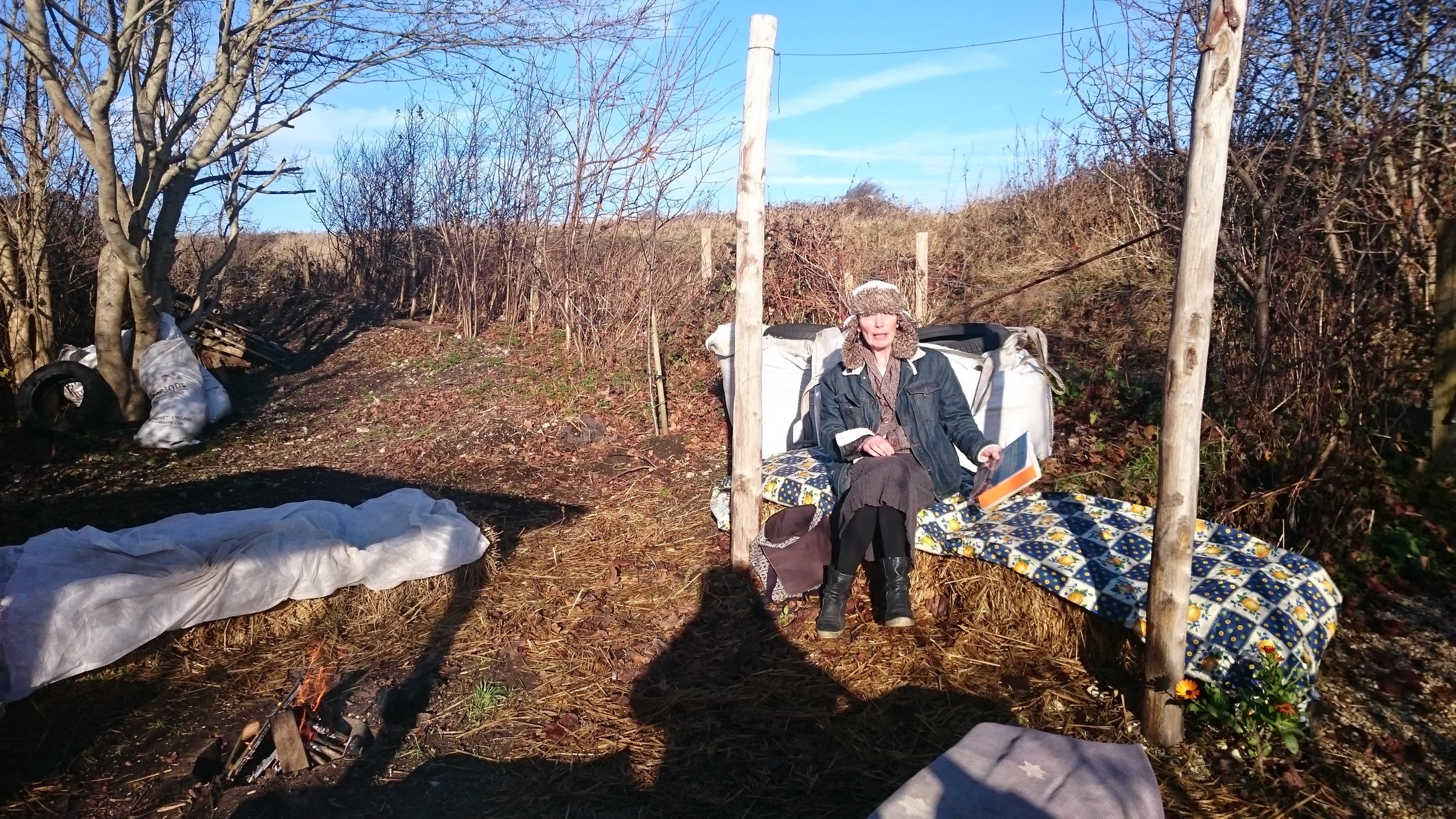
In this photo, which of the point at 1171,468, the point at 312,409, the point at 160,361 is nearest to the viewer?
the point at 1171,468

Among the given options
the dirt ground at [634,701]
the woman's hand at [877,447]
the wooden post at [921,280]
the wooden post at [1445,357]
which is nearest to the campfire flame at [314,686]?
the dirt ground at [634,701]

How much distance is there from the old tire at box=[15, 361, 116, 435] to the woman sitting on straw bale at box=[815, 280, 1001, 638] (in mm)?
6935

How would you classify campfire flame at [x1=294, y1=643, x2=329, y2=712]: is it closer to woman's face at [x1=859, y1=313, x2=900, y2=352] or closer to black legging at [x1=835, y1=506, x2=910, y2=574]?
black legging at [x1=835, y1=506, x2=910, y2=574]

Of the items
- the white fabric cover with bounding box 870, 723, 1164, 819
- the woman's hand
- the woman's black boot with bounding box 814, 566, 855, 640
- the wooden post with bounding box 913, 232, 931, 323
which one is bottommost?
the woman's black boot with bounding box 814, 566, 855, 640

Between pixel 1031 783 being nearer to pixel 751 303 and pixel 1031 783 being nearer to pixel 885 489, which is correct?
pixel 885 489

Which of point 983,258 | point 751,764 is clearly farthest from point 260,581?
point 983,258

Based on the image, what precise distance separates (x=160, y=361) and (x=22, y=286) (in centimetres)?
158

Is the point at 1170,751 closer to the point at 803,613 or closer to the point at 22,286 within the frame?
the point at 803,613

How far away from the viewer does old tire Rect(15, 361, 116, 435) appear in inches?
301

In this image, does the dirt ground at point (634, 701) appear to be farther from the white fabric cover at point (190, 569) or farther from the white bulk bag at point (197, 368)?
the white bulk bag at point (197, 368)

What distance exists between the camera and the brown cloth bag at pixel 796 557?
4203 mm

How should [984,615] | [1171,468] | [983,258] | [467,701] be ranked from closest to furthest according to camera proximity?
[1171,468]
[467,701]
[984,615]
[983,258]

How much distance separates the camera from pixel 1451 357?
4.41 meters

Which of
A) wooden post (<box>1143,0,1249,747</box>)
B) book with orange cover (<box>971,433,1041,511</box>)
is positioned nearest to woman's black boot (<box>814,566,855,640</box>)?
book with orange cover (<box>971,433,1041,511</box>)
